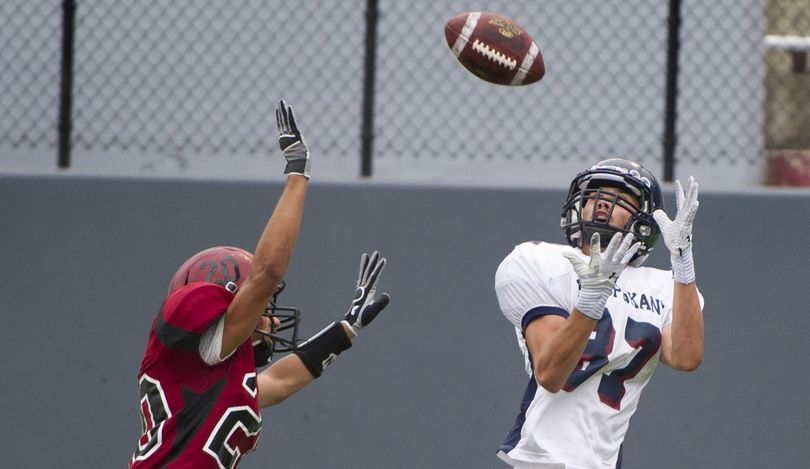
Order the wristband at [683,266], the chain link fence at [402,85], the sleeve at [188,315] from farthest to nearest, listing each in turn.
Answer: the chain link fence at [402,85], the wristband at [683,266], the sleeve at [188,315]

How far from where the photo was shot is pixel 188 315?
122 inches

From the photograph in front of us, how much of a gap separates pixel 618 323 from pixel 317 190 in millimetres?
2255

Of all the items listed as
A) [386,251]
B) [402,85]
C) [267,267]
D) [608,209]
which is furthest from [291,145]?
[402,85]

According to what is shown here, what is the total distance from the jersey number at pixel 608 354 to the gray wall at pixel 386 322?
1.88 meters

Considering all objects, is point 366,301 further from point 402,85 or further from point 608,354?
point 402,85

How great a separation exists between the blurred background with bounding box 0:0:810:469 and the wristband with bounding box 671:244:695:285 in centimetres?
194

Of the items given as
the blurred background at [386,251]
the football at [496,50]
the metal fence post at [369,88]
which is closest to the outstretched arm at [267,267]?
the football at [496,50]

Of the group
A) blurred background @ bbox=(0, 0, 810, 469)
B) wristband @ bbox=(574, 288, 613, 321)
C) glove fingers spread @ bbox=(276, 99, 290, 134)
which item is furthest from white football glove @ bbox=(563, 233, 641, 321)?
blurred background @ bbox=(0, 0, 810, 469)

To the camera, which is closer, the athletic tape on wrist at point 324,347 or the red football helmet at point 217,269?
the red football helmet at point 217,269

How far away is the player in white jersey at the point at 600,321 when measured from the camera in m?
3.18

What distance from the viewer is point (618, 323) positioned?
3.25 metres

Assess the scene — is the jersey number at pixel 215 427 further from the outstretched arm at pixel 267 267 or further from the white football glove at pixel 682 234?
the white football glove at pixel 682 234

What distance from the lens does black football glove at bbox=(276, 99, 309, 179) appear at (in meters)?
3.24

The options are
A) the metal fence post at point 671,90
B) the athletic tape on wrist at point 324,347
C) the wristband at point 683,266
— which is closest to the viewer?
the wristband at point 683,266
